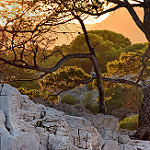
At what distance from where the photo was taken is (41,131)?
4.48 m

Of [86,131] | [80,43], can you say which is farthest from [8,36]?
[80,43]

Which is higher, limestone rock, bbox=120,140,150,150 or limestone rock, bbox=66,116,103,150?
limestone rock, bbox=66,116,103,150

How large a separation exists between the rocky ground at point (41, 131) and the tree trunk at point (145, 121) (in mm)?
875

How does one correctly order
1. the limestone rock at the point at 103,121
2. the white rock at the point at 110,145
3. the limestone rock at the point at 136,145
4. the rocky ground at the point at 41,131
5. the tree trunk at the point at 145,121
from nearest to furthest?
the rocky ground at the point at 41,131
the white rock at the point at 110,145
the limestone rock at the point at 136,145
the limestone rock at the point at 103,121
the tree trunk at the point at 145,121

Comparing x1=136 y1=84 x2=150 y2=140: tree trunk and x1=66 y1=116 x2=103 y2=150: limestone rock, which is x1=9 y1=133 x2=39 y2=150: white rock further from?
x1=136 y1=84 x2=150 y2=140: tree trunk

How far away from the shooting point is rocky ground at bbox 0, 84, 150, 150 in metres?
3.79

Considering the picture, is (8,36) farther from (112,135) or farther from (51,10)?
(112,135)

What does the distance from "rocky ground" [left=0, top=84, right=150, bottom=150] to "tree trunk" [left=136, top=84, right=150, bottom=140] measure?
34.4 inches

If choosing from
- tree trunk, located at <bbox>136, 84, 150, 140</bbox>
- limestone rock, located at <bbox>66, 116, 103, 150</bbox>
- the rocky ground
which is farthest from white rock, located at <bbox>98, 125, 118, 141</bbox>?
tree trunk, located at <bbox>136, 84, 150, 140</bbox>

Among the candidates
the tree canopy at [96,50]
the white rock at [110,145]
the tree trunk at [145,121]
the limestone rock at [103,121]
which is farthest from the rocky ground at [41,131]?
the tree canopy at [96,50]

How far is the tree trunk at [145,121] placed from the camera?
7.05 m

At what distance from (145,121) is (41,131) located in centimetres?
382

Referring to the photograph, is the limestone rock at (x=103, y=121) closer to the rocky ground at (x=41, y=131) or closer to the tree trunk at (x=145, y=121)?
the rocky ground at (x=41, y=131)

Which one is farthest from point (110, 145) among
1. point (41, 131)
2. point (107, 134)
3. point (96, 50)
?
point (96, 50)
